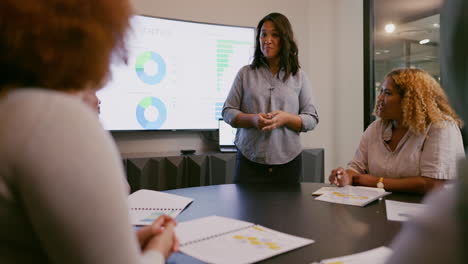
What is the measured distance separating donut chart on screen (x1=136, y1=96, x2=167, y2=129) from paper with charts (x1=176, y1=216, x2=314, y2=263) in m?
2.25

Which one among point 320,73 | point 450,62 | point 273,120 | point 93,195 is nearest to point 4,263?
point 93,195

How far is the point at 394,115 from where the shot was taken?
6.47ft

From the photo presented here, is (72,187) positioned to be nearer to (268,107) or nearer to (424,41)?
(268,107)

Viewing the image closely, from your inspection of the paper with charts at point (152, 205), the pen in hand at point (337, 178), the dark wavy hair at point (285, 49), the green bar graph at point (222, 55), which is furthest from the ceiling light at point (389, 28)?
the paper with charts at point (152, 205)

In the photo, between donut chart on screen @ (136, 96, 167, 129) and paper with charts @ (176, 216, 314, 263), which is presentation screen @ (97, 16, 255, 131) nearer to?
donut chart on screen @ (136, 96, 167, 129)

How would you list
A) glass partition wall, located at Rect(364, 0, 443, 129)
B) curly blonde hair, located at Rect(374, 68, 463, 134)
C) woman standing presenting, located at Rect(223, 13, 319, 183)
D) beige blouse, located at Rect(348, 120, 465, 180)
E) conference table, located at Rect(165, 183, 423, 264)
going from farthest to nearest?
glass partition wall, located at Rect(364, 0, 443, 129)
woman standing presenting, located at Rect(223, 13, 319, 183)
curly blonde hair, located at Rect(374, 68, 463, 134)
beige blouse, located at Rect(348, 120, 465, 180)
conference table, located at Rect(165, 183, 423, 264)

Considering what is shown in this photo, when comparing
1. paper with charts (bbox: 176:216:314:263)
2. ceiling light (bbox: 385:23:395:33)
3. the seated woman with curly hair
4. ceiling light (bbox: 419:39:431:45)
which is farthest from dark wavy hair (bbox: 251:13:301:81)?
ceiling light (bbox: 385:23:395:33)

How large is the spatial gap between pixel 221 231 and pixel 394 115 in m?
1.26

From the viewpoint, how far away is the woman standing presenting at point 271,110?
2.08 meters

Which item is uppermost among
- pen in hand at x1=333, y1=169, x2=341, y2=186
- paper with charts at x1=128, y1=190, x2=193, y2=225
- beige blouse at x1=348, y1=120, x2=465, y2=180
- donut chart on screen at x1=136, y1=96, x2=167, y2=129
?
donut chart on screen at x1=136, y1=96, x2=167, y2=129

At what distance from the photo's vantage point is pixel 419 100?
6.22 ft

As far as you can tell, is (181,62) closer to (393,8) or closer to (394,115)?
(394,115)

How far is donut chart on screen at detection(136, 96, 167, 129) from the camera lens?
131 inches

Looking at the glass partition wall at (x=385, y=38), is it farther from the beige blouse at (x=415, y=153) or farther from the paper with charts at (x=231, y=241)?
the paper with charts at (x=231, y=241)
